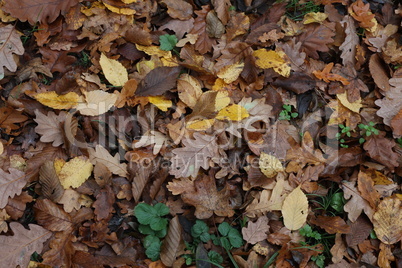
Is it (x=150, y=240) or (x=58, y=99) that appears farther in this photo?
(x=58, y=99)

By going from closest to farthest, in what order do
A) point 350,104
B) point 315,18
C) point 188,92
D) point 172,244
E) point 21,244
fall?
point 21,244 < point 172,244 < point 188,92 < point 350,104 < point 315,18

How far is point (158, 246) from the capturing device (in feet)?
7.32

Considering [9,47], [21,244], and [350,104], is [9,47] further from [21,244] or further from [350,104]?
[350,104]

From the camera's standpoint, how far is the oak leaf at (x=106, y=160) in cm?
233

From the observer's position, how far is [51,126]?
2336mm

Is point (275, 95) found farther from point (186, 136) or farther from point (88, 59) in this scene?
point (88, 59)

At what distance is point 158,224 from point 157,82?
92cm

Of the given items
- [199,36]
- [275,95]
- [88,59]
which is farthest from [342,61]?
[88,59]

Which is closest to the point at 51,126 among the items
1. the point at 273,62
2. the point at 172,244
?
the point at 172,244

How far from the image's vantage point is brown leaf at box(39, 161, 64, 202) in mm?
2242

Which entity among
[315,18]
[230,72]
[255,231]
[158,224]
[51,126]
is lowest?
[255,231]

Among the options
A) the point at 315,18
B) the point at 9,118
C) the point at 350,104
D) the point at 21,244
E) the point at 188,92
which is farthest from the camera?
the point at 315,18

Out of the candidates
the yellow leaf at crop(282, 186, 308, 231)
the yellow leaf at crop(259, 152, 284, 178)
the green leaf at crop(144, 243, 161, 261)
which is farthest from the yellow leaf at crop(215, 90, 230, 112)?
the green leaf at crop(144, 243, 161, 261)

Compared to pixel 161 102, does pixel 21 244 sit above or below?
below
